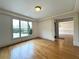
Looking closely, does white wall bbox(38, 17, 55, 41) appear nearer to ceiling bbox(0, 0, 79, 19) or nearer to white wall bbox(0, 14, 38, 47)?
ceiling bbox(0, 0, 79, 19)

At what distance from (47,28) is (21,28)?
98.4 inches

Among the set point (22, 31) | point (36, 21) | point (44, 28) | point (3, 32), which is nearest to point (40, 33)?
point (44, 28)

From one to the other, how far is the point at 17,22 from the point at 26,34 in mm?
1648

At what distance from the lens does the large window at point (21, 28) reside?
5.79m

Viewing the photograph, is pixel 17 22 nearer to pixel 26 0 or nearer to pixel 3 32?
pixel 3 32

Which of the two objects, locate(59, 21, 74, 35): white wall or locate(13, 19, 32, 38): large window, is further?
locate(59, 21, 74, 35): white wall

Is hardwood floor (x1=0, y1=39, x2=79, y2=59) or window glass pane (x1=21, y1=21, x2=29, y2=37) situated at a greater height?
window glass pane (x1=21, y1=21, x2=29, y2=37)

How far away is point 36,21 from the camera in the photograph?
27.9 feet

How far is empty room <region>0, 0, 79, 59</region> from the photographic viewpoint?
3492 mm

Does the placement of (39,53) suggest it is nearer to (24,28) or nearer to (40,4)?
(40,4)

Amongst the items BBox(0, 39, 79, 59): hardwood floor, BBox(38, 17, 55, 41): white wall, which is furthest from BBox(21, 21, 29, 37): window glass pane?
BBox(0, 39, 79, 59): hardwood floor

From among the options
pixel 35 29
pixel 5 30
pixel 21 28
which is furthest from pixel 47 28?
pixel 5 30

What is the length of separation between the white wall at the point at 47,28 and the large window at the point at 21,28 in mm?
1274

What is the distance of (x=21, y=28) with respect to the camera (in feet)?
21.4
